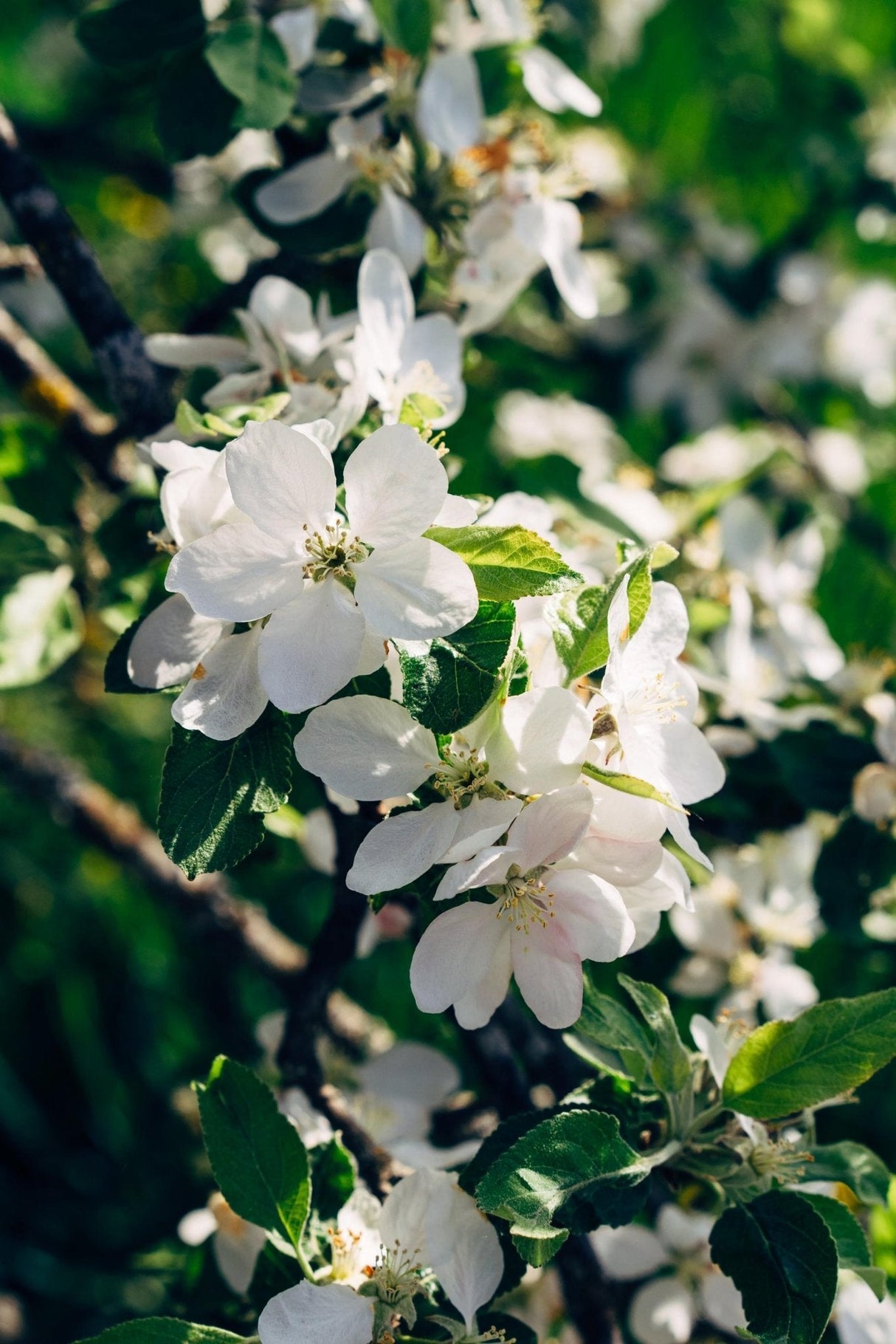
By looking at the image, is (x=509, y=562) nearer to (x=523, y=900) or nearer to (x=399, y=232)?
(x=523, y=900)

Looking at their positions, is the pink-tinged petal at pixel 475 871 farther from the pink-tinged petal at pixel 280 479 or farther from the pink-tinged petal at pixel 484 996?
the pink-tinged petal at pixel 280 479

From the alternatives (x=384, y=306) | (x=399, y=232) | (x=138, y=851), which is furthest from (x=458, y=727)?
(x=138, y=851)

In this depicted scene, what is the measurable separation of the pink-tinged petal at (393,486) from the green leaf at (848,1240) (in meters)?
0.57

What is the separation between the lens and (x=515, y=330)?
1896 mm

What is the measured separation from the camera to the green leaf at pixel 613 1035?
2.81ft

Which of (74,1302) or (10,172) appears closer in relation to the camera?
(10,172)

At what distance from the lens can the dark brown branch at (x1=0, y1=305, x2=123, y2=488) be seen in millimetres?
1310

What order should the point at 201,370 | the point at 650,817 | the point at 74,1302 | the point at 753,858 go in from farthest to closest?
the point at 74,1302
the point at 753,858
the point at 201,370
the point at 650,817

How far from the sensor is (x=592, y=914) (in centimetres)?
75

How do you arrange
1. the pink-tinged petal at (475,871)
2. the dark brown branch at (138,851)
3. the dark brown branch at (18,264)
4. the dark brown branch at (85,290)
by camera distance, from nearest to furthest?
the pink-tinged petal at (475,871), the dark brown branch at (85,290), the dark brown branch at (18,264), the dark brown branch at (138,851)

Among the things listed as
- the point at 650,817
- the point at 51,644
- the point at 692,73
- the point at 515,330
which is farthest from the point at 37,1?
the point at 650,817

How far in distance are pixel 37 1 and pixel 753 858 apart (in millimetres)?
2067

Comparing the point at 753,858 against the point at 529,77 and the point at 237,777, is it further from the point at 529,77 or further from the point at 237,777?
the point at 529,77

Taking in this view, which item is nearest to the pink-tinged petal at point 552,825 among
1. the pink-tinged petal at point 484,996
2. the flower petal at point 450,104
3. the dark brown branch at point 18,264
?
the pink-tinged petal at point 484,996
